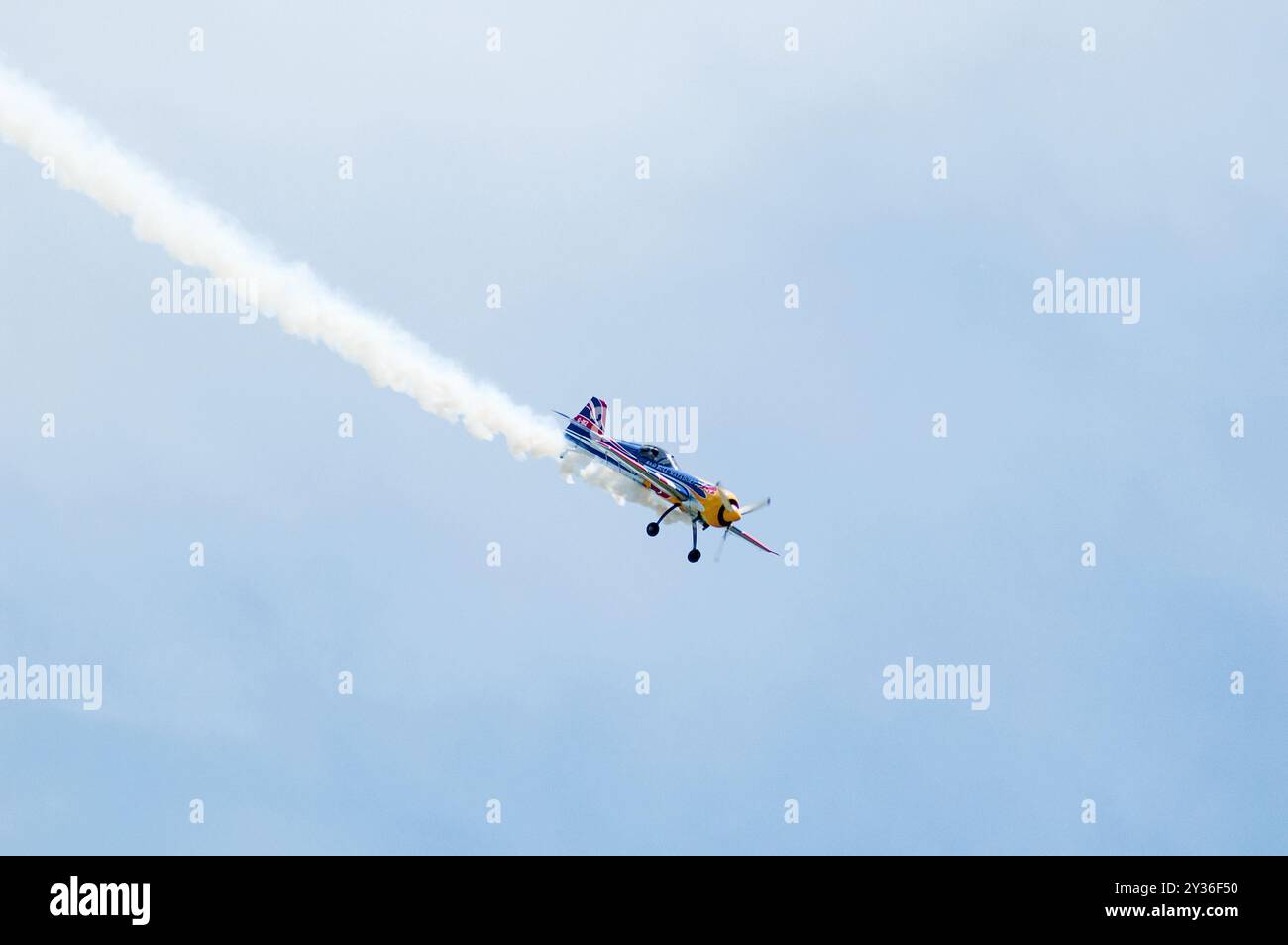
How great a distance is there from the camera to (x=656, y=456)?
89.8 meters

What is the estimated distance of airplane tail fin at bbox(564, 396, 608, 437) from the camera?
91.9 m

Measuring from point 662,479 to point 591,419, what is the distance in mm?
4617

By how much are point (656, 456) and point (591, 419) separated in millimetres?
3820

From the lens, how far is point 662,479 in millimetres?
89438

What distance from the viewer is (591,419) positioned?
92.2 metres

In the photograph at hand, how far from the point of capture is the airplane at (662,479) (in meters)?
88.5

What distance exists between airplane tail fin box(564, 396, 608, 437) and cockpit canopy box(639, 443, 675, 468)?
2513 mm

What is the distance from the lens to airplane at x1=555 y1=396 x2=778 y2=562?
290 ft

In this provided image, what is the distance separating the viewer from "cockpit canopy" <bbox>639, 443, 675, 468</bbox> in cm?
8950

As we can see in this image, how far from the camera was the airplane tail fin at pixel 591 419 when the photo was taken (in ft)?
301

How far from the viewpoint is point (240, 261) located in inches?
3388
